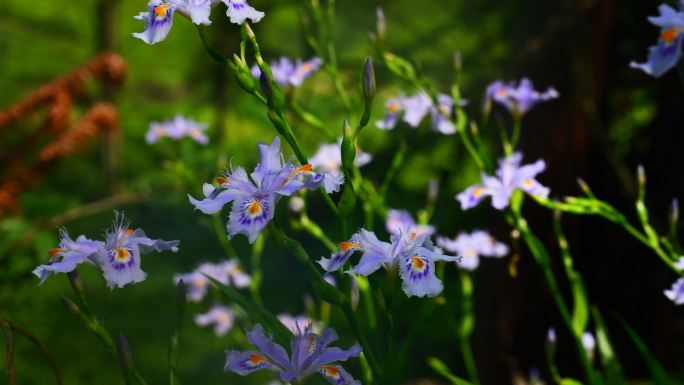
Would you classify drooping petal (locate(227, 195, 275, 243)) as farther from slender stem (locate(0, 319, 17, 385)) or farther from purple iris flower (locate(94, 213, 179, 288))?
slender stem (locate(0, 319, 17, 385))

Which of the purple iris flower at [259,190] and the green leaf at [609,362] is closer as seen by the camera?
the purple iris flower at [259,190]

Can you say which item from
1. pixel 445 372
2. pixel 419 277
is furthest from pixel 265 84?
pixel 445 372

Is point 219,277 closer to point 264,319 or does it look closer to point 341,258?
point 264,319

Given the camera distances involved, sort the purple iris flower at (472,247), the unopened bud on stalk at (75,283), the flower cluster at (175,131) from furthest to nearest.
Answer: the flower cluster at (175,131) → the purple iris flower at (472,247) → the unopened bud on stalk at (75,283)

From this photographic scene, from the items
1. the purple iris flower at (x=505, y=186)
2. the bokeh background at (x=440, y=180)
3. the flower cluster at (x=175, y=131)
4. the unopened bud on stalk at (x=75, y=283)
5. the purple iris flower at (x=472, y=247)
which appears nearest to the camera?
the unopened bud on stalk at (x=75, y=283)

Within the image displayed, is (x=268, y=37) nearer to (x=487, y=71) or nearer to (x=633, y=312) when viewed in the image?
(x=487, y=71)

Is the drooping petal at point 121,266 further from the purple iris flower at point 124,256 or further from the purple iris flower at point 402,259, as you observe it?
the purple iris flower at point 402,259

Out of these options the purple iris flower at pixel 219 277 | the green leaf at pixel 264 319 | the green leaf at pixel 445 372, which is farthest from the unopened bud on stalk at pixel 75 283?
the purple iris flower at pixel 219 277
